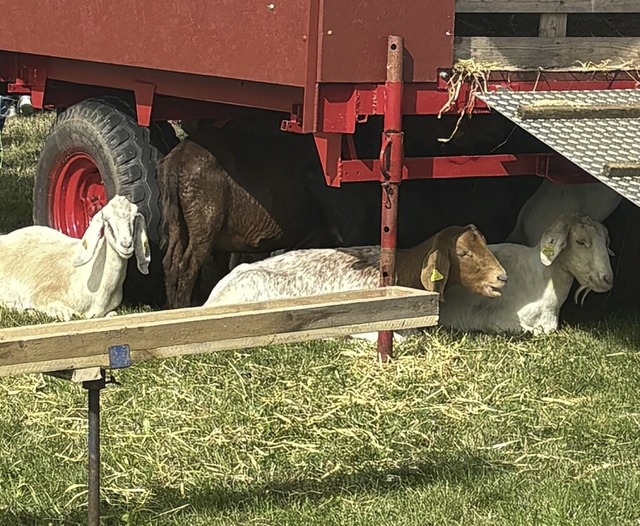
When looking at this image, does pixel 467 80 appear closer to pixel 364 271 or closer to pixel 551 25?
pixel 551 25

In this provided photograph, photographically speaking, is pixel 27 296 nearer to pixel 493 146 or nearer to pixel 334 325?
pixel 493 146

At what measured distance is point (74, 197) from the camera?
9.10 metres

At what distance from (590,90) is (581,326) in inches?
61.4

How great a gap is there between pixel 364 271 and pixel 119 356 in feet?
11.1

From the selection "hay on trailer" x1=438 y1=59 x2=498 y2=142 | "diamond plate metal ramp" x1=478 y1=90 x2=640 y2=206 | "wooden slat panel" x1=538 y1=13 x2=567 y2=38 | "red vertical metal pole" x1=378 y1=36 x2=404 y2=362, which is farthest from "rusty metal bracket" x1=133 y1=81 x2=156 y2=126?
"wooden slat panel" x1=538 y1=13 x2=567 y2=38

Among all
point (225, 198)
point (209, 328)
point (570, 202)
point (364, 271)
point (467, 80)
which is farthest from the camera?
point (570, 202)

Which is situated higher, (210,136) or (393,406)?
(210,136)

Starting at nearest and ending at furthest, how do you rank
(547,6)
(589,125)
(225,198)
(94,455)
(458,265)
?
(94,455)
(589,125)
(547,6)
(458,265)
(225,198)

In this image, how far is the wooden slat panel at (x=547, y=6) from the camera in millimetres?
6680

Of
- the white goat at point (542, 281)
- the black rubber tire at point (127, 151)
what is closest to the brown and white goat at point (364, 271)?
the white goat at point (542, 281)

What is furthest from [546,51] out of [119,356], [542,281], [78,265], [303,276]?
[119,356]

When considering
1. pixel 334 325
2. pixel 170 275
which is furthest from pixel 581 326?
pixel 334 325

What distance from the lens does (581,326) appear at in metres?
7.79

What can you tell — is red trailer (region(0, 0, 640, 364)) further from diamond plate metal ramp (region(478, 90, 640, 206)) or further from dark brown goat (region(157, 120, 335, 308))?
dark brown goat (region(157, 120, 335, 308))
